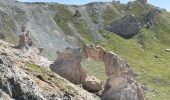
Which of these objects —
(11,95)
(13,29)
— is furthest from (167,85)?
(11,95)

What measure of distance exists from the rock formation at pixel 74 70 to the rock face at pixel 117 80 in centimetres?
97

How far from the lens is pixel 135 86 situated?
38375 millimetres

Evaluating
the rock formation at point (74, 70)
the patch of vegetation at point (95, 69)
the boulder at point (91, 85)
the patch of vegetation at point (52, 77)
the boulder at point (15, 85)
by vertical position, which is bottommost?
the patch of vegetation at point (95, 69)

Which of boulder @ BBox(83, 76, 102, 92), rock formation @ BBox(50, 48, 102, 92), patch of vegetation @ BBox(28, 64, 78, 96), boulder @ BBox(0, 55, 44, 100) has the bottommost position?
boulder @ BBox(83, 76, 102, 92)

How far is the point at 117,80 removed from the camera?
3831 cm

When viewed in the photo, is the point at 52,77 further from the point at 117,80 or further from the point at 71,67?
the point at 71,67

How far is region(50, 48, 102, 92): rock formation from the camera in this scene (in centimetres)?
3949

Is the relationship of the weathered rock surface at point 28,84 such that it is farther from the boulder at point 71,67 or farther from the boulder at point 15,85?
the boulder at point 71,67

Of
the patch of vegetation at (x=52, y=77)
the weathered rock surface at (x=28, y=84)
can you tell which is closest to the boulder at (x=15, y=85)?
the weathered rock surface at (x=28, y=84)

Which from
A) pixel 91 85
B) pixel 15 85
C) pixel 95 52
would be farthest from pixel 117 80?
pixel 15 85

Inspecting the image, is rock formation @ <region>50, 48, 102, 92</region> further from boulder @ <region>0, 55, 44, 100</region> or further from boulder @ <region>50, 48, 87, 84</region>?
boulder @ <region>0, 55, 44, 100</region>

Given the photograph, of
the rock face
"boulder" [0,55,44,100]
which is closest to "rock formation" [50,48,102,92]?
the rock face

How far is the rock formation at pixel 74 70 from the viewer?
39491 mm

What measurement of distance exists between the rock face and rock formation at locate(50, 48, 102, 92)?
3.17ft
